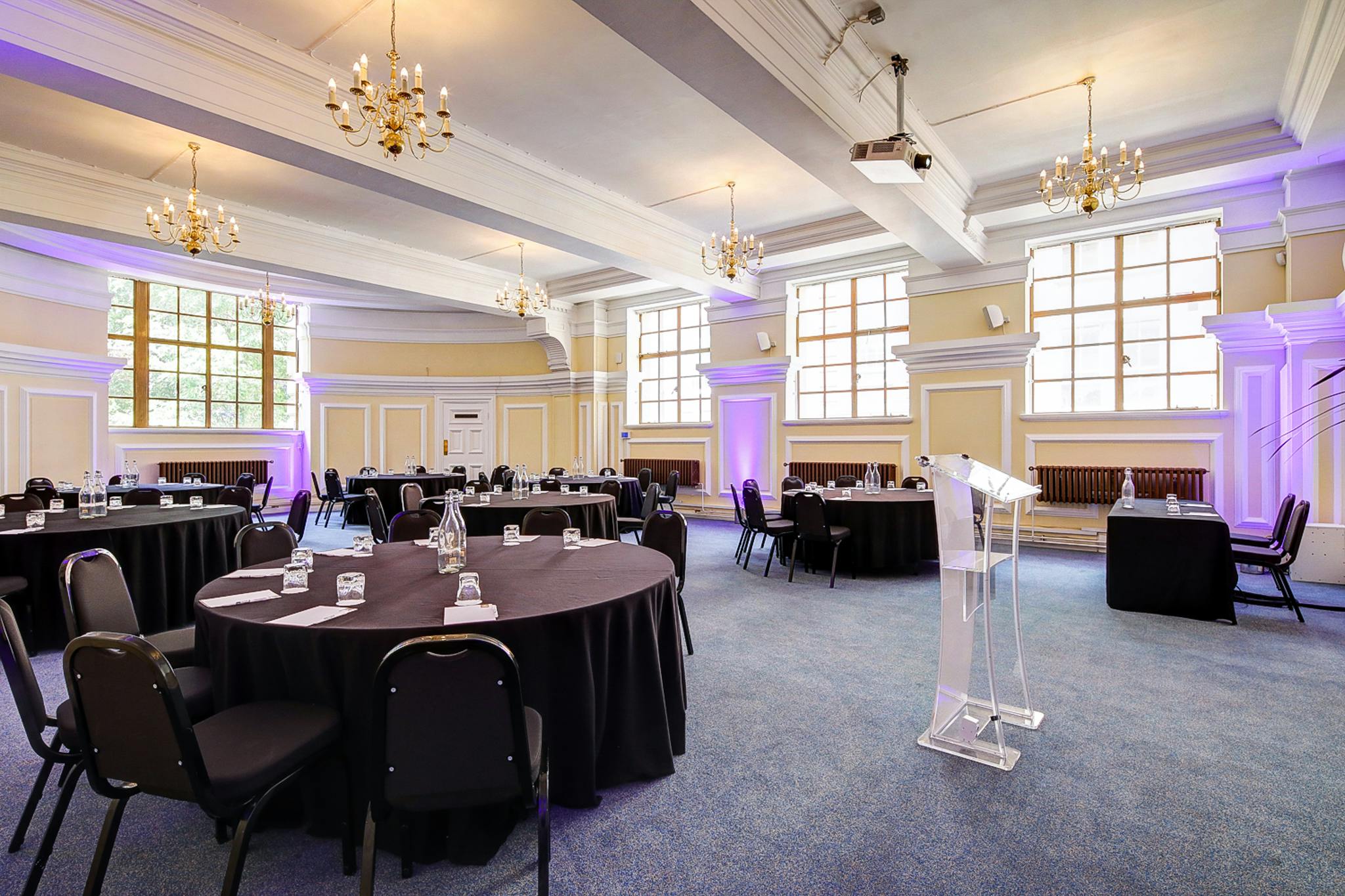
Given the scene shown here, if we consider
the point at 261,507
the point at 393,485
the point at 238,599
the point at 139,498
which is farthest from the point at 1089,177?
the point at 393,485

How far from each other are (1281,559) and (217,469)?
13.6 meters

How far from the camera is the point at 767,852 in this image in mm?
2137

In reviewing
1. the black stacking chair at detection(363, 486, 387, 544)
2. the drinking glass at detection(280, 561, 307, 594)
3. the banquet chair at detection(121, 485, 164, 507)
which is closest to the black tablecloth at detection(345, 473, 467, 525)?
the banquet chair at detection(121, 485, 164, 507)

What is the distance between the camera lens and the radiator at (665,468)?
36.8 ft

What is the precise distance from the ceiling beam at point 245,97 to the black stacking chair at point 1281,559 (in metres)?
6.54

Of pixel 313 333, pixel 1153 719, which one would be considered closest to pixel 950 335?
A: pixel 1153 719

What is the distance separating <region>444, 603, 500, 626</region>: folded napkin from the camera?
209 centimetres

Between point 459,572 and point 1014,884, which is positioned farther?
point 459,572

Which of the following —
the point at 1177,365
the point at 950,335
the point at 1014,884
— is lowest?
the point at 1014,884

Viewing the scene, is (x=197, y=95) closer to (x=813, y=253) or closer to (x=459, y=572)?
(x=459, y=572)

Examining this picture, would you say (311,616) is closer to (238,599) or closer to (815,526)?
(238,599)

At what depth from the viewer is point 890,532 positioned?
243 inches

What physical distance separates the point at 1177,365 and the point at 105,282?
14153 mm

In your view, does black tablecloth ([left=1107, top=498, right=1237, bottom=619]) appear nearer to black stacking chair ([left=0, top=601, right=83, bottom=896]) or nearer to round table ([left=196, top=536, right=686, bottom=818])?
round table ([left=196, top=536, right=686, bottom=818])
